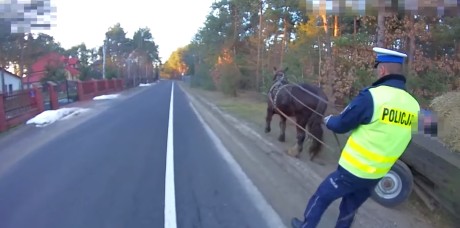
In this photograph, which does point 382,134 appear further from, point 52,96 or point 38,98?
point 52,96

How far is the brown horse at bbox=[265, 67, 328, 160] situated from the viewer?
816 centimetres

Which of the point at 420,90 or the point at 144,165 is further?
the point at 420,90

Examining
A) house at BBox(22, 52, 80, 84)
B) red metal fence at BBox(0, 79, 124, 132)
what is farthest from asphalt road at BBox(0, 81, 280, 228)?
house at BBox(22, 52, 80, 84)

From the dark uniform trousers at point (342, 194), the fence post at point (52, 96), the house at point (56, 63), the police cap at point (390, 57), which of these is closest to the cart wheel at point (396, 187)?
the dark uniform trousers at point (342, 194)

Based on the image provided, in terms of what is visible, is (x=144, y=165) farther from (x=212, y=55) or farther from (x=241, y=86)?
(x=212, y=55)

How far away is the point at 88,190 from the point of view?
6520mm

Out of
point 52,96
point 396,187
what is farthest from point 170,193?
point 52,96

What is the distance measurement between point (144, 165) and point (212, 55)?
131 feet

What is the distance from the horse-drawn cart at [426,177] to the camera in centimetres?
446

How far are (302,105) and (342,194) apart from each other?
504 cm

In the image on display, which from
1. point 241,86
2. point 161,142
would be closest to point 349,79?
point 161,142

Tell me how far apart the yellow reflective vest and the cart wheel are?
5.65ft

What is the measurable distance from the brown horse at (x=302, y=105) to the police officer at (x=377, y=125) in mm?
4400

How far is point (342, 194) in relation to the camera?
381 cm
